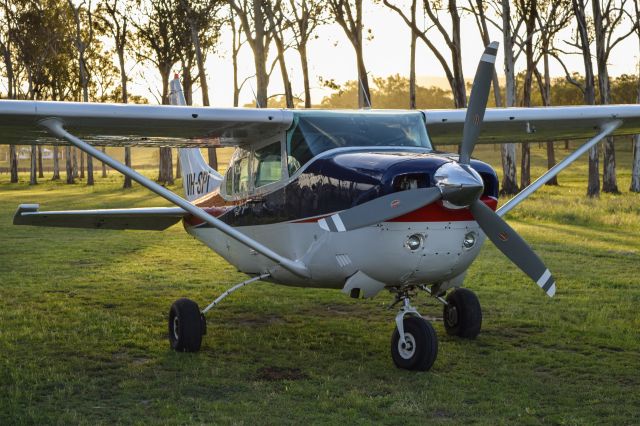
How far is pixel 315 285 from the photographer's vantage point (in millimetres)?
8180

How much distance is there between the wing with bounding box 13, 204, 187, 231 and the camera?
10.5 meters

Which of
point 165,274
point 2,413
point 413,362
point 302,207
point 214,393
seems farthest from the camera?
point 165,274

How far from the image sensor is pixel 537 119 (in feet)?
32.1

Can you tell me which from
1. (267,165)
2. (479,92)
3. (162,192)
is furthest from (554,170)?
(162,192)

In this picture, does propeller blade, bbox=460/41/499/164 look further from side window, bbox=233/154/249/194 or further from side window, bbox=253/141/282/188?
side window, bbox=233/154/249/194

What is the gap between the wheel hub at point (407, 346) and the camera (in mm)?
7582

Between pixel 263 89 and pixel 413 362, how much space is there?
1144 inches

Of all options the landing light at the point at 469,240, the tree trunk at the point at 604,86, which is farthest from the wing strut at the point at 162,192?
the tree trunk at the point at 604,86

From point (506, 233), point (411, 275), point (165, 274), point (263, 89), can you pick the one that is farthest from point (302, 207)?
point (263, 89)

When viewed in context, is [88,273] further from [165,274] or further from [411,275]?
[411,275]

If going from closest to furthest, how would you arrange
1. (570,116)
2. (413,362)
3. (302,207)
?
(413,362), (302,207), (570,116)

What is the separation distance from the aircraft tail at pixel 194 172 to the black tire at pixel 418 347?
452 cm

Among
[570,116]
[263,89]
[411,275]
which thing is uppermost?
[263,89]

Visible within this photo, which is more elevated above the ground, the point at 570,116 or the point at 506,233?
the point at 570,116
